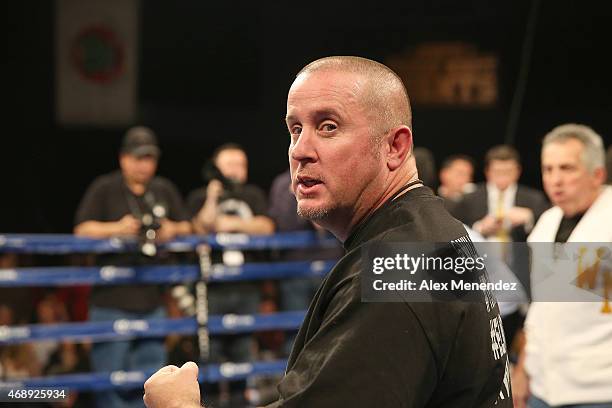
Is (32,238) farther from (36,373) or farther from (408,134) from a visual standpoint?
(408,134)

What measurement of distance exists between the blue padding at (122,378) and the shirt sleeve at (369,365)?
11.4 ft

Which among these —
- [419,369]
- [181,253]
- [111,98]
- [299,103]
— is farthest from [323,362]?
[111,98]

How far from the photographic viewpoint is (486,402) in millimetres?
1742

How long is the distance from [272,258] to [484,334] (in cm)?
471

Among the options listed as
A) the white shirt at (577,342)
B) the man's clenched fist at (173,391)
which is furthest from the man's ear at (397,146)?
the white shirt at (577,342)

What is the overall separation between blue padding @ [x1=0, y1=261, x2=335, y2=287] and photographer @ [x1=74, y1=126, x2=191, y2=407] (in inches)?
2.7

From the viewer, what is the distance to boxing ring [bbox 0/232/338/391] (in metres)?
5.16

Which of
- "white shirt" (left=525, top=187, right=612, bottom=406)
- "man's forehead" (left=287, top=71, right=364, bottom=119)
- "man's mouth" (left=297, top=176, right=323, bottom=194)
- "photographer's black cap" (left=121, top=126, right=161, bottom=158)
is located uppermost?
"photographer's black cap" (left=121, top=126, right=161, bottom=158)

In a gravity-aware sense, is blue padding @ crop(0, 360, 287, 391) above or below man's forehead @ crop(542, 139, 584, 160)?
below

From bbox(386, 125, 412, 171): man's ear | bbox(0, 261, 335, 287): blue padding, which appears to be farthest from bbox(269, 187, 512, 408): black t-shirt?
bbox(0, 261, 335, 287): blue padding

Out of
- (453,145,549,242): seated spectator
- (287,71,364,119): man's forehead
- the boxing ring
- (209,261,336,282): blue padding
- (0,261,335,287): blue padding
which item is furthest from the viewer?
(453,145,549,242): seated spectator

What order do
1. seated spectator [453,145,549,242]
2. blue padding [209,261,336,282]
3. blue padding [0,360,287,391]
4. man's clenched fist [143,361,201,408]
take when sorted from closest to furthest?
man's clenched fist [143,361,201,408] → blue padding [0,360,287,391] → blue padding [209,261,336,282] → seated spectator [453,145,549,242]

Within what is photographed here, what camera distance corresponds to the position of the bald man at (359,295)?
160 centimetres

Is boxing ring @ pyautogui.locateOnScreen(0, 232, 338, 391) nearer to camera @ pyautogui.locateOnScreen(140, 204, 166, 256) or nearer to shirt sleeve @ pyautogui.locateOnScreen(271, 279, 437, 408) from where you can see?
camera @ pyautogui.locateOnScreen(140, 204, 166, 256)
